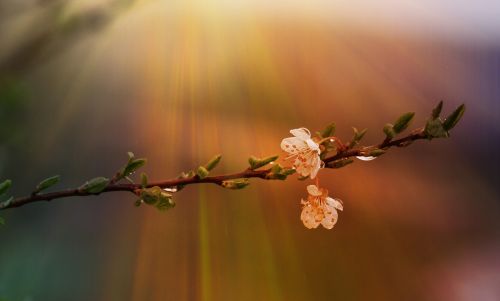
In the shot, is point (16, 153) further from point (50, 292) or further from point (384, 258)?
point (384, 258)

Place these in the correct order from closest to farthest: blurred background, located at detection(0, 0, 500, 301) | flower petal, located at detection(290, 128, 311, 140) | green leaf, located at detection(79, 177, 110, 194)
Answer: green leaf, located at detection(79, 177, 110, 194) < flower petal, located at detection(290, 128, 311, 140) < blurred background, located at detection(0, 0, 500, 301)

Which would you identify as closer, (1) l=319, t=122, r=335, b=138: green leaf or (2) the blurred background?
(1) l=319, t=122, r=335, b=138: green leaf

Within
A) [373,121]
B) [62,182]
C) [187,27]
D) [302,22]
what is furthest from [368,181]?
[62,182]

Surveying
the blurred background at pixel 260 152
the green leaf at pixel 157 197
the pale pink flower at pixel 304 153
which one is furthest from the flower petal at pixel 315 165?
the blurred background at pixel 260 152

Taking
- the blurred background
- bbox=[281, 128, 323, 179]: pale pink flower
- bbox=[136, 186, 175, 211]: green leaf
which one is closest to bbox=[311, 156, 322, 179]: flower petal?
bbox=[281, 128, 323, 179]: pale pink flower

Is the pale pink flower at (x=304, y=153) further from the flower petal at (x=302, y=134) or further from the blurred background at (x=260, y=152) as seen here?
the blurred background at (x=260, y=152)

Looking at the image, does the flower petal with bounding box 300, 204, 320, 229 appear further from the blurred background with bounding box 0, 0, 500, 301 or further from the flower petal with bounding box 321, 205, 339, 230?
the blurred background with bounding box 0, 0, 500, 301
